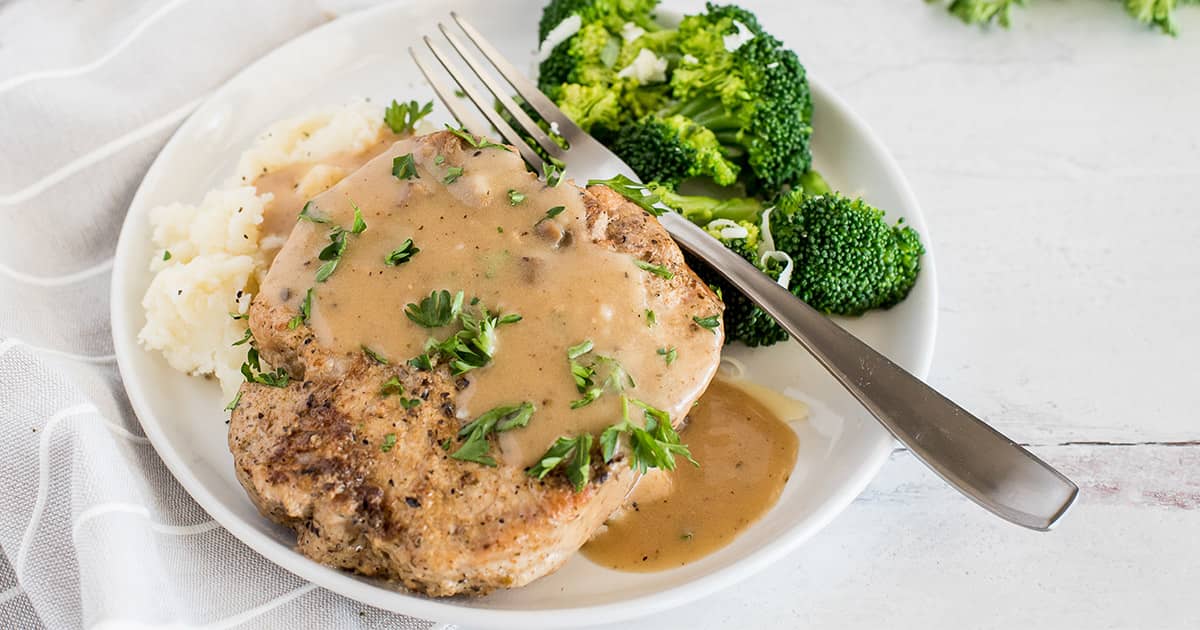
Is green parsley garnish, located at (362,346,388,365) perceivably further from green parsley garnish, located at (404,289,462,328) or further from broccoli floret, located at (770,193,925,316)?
broccoli floret, located at (770,193,925,316)

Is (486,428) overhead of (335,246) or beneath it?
beneath

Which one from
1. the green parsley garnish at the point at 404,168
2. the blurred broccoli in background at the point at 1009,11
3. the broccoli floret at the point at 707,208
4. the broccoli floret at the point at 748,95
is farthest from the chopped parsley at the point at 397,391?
the blurred broccoli in background at the point at 1009,11

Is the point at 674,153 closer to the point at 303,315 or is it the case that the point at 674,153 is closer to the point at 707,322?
the point at 707,322

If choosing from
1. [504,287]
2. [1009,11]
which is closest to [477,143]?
[504,287]

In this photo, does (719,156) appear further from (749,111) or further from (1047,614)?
(1047,614)

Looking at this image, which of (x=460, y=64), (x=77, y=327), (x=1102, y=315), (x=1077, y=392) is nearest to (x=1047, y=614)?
(x=1077, y=392)

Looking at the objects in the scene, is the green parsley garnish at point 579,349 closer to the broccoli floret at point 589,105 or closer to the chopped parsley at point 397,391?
the chopped parsley at point 397,391
